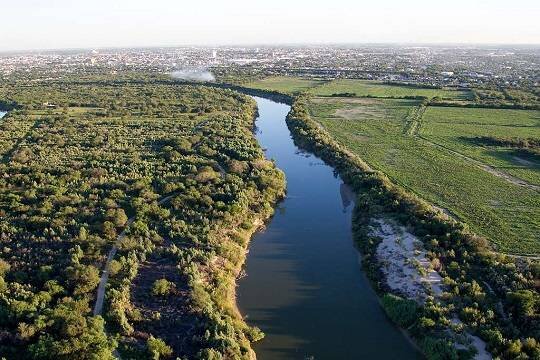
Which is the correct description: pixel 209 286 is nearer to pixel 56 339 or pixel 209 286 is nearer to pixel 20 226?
pixel 56 339

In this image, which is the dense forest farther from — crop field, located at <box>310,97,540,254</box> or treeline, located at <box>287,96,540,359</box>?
crop field, located at <box>310,97,540,254</box>

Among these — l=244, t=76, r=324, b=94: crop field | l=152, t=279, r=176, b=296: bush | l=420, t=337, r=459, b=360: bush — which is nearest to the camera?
l=420, t=337, r=459, b=360: bush

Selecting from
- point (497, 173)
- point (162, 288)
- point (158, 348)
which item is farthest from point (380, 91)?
point (158, 348)

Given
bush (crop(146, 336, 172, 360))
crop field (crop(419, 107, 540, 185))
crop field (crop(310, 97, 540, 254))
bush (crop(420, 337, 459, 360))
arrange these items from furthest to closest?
crop field (crop(419, 107, 540, 185)) < crop field (crop(310, 97, 540, 254)) < bush (crop(420, 337, 459, 360)) < bush (crop(146, 336, 172, 360))

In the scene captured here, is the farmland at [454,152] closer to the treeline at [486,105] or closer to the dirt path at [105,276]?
the treeline at [486,105]

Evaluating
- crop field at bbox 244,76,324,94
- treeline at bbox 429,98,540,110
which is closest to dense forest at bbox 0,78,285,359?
treeline at bbox 429,98,540,110

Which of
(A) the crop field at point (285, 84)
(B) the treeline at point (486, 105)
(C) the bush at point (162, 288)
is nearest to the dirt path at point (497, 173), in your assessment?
(B) the treeline at point (486, 105)

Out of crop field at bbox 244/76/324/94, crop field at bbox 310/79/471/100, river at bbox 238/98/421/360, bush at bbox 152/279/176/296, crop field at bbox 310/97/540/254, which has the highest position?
crop field at bbox 244/76/324/94

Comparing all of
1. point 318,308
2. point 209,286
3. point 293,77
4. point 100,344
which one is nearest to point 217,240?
point 209,286

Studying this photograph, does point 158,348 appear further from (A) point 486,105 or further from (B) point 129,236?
(A) point 486,105
